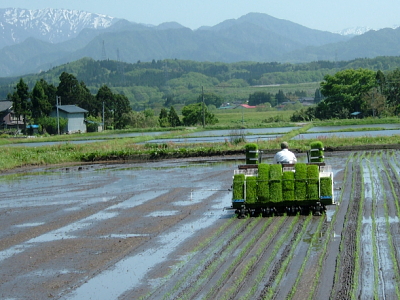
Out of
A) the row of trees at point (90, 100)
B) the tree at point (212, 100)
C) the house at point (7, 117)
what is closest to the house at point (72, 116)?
the row of trees at point (90, 100)

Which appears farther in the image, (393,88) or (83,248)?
(393,88)

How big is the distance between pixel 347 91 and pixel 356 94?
4.03 ft

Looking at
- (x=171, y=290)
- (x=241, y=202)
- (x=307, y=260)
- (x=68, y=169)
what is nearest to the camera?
(x=171, y=290)

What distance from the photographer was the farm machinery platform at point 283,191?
47.2ft

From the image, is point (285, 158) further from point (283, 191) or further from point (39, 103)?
point (39, 103)

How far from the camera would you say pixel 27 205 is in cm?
1928

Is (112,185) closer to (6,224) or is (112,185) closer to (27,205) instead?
(27,205)

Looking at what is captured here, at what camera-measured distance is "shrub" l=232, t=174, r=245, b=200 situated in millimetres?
14641

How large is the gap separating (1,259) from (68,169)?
2051cm

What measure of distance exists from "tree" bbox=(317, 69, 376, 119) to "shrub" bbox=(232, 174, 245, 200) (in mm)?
71288

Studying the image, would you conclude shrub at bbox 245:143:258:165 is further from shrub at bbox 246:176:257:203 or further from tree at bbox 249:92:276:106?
tree at bbox 249:92:276:106

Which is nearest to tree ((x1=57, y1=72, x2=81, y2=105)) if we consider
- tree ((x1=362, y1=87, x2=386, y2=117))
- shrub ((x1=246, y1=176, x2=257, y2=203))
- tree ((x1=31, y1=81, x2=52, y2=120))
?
tree ((x1=31, y1=81, x2=52, y2=120))

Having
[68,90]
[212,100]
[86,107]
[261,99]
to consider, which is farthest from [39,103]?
[212,100]

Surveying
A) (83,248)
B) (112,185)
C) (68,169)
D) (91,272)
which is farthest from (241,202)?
(68,169)
